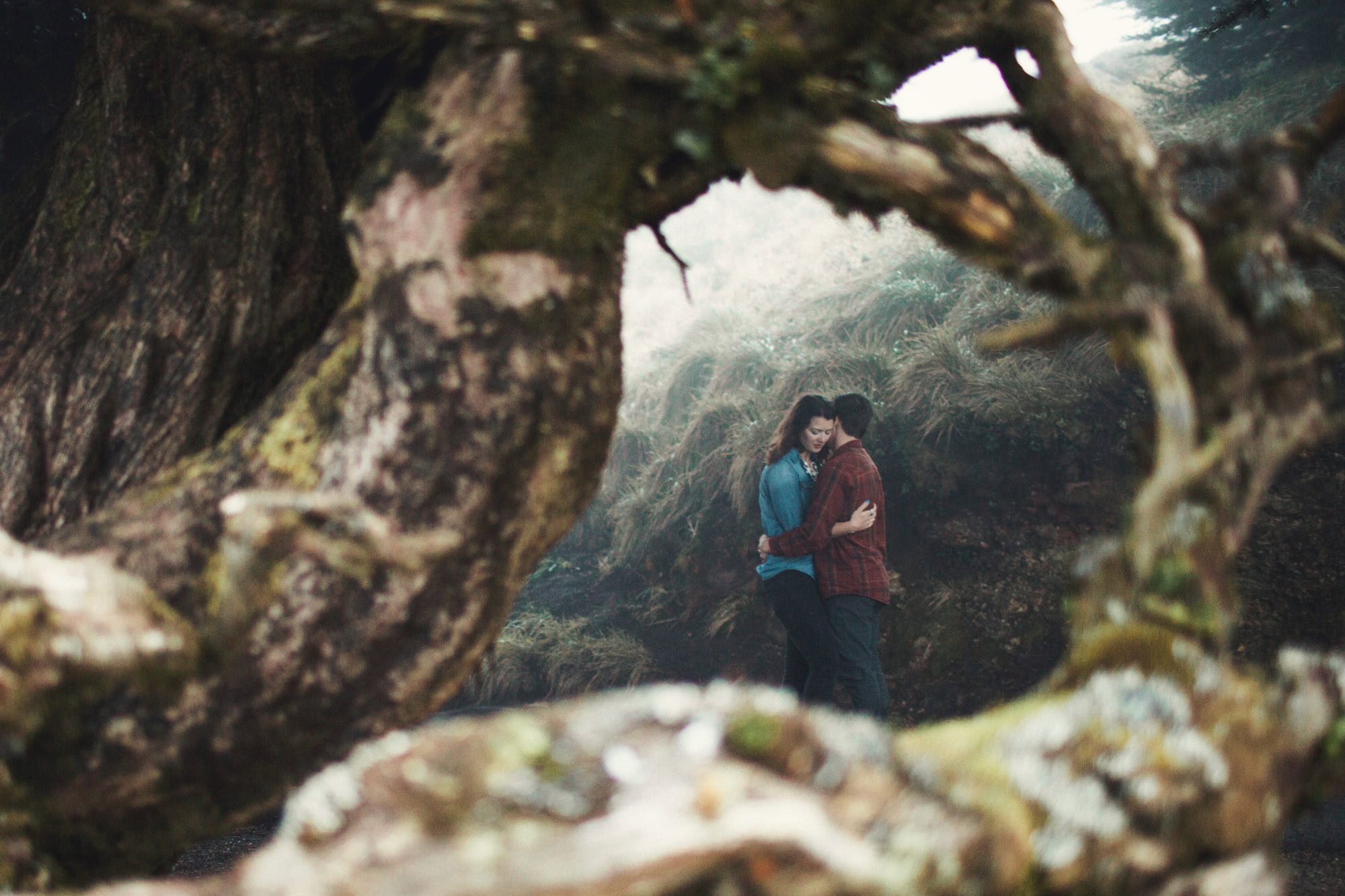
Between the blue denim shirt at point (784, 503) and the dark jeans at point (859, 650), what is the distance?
31cm

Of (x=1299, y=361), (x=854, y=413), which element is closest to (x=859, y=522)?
(x=854, y=413)

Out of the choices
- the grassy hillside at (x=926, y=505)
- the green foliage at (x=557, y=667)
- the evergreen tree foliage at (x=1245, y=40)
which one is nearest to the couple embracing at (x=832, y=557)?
the grassy hillside at (x=926, y=505)

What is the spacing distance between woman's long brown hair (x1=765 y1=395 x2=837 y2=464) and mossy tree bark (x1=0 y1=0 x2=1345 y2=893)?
10.0ft

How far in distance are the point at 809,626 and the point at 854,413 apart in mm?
1369

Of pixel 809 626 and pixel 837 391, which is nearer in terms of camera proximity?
pixel 809 626

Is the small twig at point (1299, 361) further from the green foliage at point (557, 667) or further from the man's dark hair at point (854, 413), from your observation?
the green foliage at point (557, 667)

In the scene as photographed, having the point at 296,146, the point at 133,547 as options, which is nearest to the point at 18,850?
the point at 133,547

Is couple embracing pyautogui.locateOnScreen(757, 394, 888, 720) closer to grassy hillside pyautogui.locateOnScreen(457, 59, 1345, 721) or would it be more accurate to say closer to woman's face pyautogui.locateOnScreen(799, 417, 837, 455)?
woman's face pyautogui.locateOnScreen(799, 417, 837, 455)

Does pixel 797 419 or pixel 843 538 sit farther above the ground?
pixel 797 419

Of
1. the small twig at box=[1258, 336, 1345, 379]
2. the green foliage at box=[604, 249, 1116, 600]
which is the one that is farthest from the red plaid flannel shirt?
the small twig at box=[1258, 336, 1345, 379]

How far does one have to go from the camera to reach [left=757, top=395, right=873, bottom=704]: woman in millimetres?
4684

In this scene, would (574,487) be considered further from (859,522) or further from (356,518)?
(859,522)

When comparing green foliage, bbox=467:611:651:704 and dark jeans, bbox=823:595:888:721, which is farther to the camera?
green foliage, bbox=467:611:651:704

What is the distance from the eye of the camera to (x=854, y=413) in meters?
4.82
